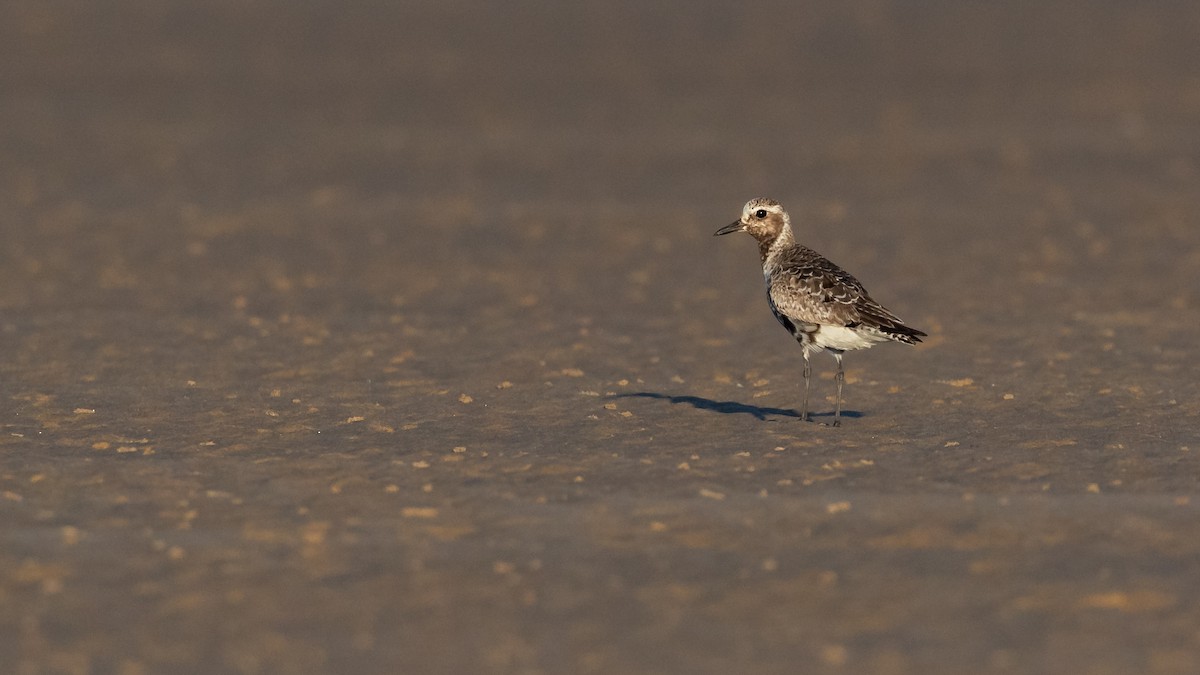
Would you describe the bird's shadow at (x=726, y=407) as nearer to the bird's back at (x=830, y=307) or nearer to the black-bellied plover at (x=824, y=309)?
the black-bellied plover at (x=824, y=309)

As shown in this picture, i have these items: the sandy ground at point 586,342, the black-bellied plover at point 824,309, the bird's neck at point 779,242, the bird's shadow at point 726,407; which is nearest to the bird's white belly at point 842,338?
the black-bellied plover at point 824,309

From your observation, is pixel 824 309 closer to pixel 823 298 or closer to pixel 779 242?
pixel 823 298

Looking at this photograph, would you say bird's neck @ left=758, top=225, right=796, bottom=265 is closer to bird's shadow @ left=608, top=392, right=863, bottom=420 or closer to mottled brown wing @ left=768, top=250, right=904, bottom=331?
mottled brown wing @ left=768, top=250, right=904, bottom=331

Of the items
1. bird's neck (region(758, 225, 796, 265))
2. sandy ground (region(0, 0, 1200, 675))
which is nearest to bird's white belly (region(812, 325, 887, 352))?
sandy ground (region(0, 0, 1200, 675))

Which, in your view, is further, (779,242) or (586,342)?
(586,342)

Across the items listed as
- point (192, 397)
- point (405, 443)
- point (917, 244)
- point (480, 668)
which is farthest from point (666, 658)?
point (917, 244)

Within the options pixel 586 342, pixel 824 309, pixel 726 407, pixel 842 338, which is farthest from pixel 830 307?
pixel 586 342

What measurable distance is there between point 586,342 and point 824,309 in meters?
4.83

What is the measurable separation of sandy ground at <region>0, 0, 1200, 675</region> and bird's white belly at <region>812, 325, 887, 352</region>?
2.45 feet

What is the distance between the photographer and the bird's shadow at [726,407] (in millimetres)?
15555

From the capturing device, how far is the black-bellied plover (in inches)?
557

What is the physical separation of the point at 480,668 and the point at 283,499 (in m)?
3.56

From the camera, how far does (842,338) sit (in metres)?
14.4

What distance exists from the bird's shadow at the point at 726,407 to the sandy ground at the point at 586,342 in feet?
0.26
